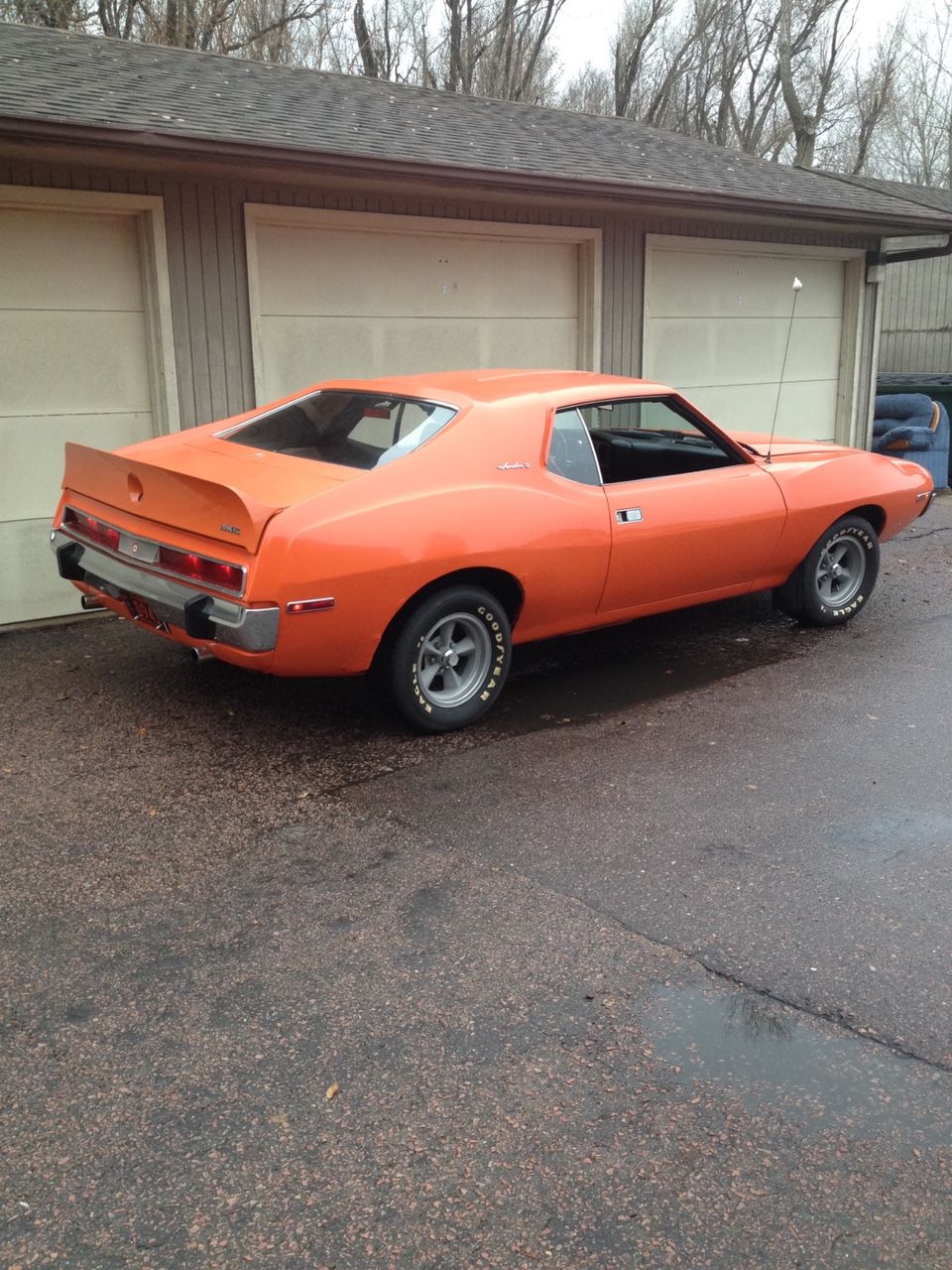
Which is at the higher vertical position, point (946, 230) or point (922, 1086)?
point (946, 230)

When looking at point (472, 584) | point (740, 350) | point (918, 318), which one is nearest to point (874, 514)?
point (472, 584)

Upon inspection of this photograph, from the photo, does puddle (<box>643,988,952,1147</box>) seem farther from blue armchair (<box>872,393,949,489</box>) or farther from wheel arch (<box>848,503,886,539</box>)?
blue armchair (<box>872,393,949,489</box>)

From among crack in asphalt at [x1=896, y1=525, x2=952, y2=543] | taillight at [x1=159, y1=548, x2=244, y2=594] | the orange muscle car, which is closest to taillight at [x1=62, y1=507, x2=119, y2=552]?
the orange muscle car

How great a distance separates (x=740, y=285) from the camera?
10844mm

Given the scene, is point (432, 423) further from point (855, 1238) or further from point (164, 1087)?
point (855, 1238)

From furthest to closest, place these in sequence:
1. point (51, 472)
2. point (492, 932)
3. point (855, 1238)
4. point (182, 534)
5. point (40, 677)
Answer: point (51, 472) → point (40, 677) → point (182, 534) → point (492, 932) → point (855, 1238)

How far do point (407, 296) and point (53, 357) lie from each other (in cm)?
266

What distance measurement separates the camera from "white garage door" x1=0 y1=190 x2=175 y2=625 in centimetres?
707

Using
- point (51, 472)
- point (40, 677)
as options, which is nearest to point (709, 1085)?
point (40, 677)

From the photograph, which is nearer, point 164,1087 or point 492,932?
point 164,1087

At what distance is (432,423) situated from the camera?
5355 millimetres

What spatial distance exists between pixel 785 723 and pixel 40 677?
380cm

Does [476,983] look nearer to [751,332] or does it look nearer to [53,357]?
[53,357]

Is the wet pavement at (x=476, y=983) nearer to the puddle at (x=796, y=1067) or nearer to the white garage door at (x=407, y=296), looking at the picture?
the puddle at (x=796, y=1067)
